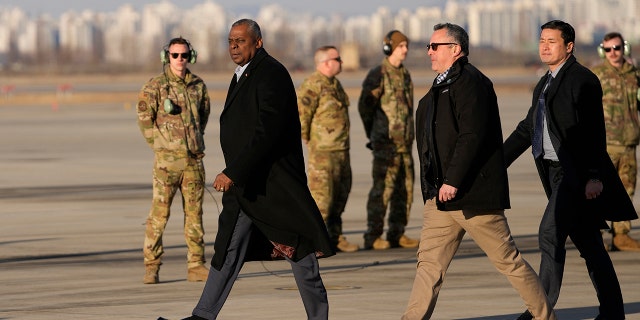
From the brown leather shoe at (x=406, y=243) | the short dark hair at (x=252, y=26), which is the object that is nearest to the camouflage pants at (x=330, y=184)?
the brown leather shoe at (x=406, y=243)

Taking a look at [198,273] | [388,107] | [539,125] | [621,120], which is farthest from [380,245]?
[539,125]

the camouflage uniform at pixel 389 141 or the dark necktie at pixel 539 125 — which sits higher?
the dark necktie at pixel 539 125

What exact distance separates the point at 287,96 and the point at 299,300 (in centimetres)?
233

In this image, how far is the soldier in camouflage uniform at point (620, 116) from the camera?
46.1ft

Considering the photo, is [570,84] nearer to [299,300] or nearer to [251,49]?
[251,49]

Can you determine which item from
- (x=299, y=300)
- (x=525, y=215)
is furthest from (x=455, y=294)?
(x=525, y=215)

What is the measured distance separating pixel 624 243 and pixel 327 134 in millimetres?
2922

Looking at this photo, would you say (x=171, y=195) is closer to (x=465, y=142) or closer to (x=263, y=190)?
(x=263, y=190)

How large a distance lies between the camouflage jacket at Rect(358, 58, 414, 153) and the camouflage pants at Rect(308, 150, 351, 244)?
42cm

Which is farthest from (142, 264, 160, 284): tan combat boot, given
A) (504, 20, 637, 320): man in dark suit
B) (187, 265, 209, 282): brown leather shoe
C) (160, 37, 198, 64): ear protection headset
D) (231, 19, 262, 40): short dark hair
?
(504, 20, 637, 320): man in dark suit

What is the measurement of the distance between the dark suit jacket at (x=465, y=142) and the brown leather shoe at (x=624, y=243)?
19.0 feet

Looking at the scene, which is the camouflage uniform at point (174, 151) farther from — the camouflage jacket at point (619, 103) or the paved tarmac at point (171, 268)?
the camouflage jacket at point (619, 103)

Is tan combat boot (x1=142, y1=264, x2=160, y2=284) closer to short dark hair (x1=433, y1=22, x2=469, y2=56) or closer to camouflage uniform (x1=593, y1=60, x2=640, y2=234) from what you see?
short dark hair (x1=433, y1=22, x2=469, y2=56)

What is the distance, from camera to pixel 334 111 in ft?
47.0
